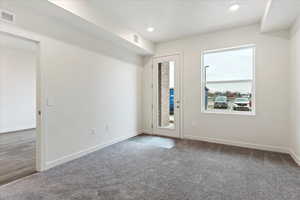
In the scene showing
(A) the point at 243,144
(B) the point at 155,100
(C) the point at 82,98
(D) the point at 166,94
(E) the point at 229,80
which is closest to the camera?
(C) the point at 82,98

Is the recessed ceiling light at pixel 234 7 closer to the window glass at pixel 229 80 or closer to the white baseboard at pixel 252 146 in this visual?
the window glass at pixel 229 80

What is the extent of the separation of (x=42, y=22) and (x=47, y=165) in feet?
7.89

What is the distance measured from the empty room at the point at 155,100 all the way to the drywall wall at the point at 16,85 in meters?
0.04

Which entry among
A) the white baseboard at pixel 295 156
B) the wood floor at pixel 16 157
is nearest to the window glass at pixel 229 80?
the white baseboard at pixel 295 156

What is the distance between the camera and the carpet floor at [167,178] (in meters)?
1.95

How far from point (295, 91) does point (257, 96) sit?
2.42ft

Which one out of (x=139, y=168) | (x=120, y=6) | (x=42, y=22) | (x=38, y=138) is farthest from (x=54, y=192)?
(x=120, y=6)

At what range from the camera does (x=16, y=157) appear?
312 cm

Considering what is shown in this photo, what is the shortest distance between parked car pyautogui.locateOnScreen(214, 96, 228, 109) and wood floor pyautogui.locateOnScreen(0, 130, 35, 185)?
429 cm

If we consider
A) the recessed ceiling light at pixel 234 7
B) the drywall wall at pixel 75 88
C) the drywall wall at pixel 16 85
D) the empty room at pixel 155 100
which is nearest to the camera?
the empty room at pixel 155 100

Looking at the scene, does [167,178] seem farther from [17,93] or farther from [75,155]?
[17,93]

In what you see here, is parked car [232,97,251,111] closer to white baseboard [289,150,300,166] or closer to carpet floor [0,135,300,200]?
carpet floor [0,135,300,200]

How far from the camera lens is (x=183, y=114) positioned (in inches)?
179

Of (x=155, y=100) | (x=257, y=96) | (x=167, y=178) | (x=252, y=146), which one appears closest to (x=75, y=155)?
(x=167, y=178)
